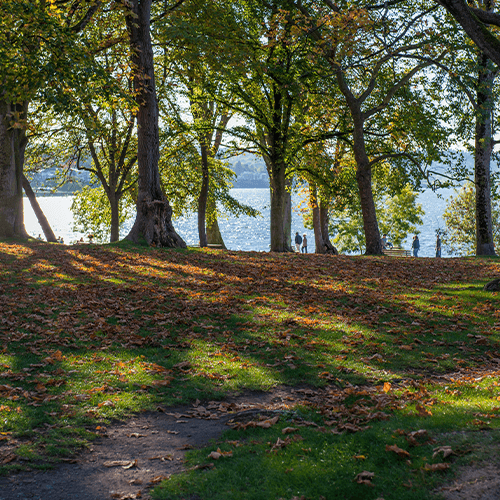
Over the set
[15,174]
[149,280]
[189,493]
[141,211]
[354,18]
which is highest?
[354,18]

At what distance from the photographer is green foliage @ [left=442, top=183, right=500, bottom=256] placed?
2371 inches

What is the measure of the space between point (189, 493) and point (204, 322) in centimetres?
541

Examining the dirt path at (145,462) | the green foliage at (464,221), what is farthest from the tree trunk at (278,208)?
the green foliage at (464,221)

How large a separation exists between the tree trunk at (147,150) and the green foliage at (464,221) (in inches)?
1942

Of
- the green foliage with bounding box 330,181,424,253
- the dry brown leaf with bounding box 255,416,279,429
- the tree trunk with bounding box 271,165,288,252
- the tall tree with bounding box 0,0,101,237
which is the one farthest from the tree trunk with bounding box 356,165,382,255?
the green foliage with bounding box 330,181,424,253

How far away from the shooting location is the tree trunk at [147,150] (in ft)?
57.5

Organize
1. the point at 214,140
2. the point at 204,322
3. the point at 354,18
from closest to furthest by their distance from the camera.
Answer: the point at 204,322
the point at 354,18
the point at 214,140

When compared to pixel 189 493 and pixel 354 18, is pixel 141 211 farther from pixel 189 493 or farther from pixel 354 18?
pixel 189 493

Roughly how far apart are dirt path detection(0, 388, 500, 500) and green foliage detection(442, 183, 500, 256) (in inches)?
2315

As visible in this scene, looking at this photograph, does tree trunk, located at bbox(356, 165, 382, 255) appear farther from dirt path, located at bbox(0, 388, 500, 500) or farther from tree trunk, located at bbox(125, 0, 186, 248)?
dirt path, located at bbox(0, 388, 500, 500)

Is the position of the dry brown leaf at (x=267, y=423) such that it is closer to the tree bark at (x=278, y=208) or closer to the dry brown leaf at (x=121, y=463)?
the dry brown leaf at (x=121, y=463)

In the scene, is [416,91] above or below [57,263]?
above

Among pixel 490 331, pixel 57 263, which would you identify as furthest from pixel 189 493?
pixel 57 263

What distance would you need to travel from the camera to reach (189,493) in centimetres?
406
